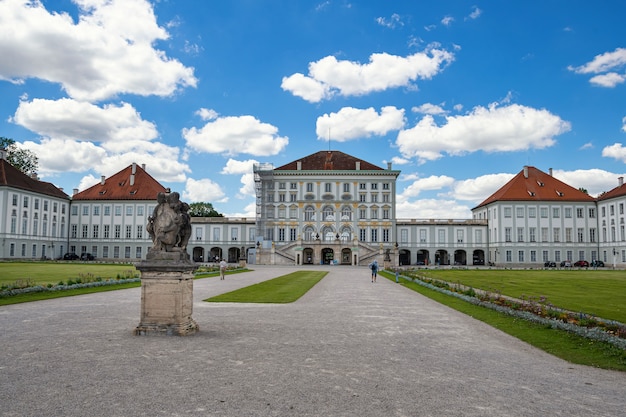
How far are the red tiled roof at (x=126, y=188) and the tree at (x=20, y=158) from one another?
287 inches

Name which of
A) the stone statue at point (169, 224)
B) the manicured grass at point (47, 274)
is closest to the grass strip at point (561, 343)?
the stone statue at point (169, 224)

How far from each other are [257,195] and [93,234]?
2560cm

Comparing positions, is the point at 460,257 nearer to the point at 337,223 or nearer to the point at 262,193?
the point at 337,223

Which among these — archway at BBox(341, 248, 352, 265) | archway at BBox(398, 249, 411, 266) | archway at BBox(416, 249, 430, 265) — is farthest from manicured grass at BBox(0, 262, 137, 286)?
archway at BBox(416, 249, 430, 265)

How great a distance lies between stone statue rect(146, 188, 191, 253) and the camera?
11250mm

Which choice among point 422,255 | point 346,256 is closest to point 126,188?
point 346,256

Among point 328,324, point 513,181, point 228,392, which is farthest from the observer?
point 513,181

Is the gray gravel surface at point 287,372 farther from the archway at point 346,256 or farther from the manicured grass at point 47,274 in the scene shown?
the archway at point 346,256

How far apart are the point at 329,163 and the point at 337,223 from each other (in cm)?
1007

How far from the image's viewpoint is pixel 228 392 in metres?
6.62

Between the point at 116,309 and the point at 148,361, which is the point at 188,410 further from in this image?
the point at 116,309

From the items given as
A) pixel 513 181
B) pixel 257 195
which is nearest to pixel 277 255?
pixel 257 195

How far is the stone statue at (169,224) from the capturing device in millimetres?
11250

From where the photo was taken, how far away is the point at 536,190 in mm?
72312
